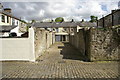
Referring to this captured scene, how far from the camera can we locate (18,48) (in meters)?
9.52

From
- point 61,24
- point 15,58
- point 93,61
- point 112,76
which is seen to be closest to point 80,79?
point 112,76

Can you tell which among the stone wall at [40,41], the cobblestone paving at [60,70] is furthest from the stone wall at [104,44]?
the stone wall at [40,41]

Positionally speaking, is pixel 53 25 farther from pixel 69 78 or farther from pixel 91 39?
pixel 69 78

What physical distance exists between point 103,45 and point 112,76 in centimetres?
362

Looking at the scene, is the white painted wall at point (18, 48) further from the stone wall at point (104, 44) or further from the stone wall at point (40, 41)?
the stone wall at point (104, 44)

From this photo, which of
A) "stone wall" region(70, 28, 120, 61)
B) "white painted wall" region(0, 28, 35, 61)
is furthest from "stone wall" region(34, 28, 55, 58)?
"stone wall" region(70, 28, 120, 61)

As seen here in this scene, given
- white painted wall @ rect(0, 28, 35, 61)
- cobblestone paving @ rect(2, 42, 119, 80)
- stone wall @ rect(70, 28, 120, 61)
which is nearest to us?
cobblestone paving @ rect(2, 42, 119, 80)

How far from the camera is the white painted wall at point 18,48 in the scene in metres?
9.46

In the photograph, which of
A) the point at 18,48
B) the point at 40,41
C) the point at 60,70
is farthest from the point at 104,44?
the point at 18,48

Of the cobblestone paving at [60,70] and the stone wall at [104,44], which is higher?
the stone wall at [104,44]

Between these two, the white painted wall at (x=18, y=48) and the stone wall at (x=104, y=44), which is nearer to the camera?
the stone wall at (x=104, y=44)

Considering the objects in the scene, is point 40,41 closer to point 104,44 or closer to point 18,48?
point 18,48

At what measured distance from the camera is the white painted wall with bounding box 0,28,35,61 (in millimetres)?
9461

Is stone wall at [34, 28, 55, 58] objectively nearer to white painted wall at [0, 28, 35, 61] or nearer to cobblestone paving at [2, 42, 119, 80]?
white painted wall at [0, 28, 35, 61]
